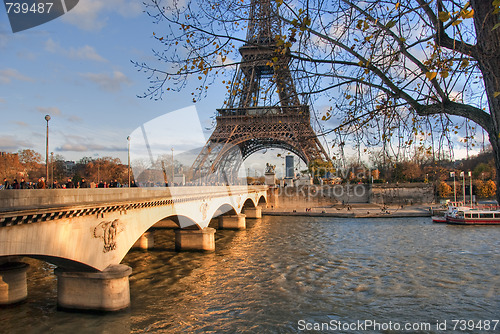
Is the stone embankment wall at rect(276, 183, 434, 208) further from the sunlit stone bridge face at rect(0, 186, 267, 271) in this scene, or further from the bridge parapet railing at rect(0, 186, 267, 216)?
the sunlit stone bridge face at rect(0, 186, 267, 271)

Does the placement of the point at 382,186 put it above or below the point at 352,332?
above

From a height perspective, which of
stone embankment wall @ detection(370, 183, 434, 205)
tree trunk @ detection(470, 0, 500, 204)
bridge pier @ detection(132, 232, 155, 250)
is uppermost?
tree trunk @ detection(470, 0, 500, 204)

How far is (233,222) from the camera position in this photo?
36.4 meters

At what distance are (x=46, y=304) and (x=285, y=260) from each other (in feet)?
40.0

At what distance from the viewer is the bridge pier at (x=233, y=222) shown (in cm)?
3606

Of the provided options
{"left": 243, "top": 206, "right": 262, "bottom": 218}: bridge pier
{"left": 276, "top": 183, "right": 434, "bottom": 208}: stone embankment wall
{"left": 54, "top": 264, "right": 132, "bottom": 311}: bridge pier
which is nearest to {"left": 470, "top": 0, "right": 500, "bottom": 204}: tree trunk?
{"left": 54, "top": 264, "right": 132, "bottom": 311}: bridge pier

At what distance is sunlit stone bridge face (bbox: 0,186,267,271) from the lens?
27.2 ft

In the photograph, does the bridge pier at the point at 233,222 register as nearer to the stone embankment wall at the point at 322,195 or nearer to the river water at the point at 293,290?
the river water at the point at 293,290

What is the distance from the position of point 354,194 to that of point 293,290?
52.3 m

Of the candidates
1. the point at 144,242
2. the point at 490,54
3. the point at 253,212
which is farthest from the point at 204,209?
the point at 253,212

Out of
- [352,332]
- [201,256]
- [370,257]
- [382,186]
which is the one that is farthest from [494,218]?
[352,332]

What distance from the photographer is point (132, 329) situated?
11180mm

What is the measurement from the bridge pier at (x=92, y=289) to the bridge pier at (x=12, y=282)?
1816mm

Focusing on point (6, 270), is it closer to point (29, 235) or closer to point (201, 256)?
point (29, 235)
